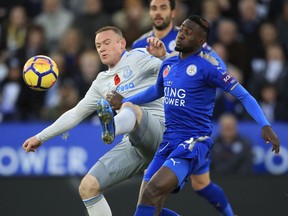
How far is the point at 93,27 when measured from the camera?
1271 centimetres

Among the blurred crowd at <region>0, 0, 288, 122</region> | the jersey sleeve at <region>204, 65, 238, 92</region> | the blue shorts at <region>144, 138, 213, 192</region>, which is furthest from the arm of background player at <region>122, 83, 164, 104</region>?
the blurred crowd at <region>0, 0, 288, 122</region>

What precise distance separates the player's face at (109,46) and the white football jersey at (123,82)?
9 centimetres

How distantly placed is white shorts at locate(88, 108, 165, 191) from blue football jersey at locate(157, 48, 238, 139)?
0.79 feet

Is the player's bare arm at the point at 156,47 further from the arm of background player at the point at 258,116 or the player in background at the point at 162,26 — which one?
the player in background at the point at 162,26

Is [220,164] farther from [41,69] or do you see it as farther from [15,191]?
[41,69]

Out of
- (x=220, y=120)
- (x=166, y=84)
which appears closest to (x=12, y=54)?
(x=220, y=120)

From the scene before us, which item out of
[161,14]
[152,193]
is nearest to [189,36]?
[152,193]

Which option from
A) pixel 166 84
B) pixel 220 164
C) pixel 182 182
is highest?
pixel 166 84

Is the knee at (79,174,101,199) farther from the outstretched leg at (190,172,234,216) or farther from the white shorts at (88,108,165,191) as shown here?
the outstretched leg at (190,172,234,216)

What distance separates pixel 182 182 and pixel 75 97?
5.23 meters

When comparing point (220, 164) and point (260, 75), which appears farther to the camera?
point (260, 75)

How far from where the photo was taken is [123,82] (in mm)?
7465

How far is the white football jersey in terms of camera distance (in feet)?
24.4

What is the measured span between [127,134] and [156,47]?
2.75ft
